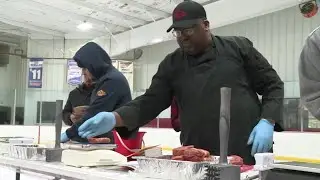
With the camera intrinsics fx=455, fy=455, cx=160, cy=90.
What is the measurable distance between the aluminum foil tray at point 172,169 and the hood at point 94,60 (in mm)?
1443

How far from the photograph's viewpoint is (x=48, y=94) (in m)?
11.5

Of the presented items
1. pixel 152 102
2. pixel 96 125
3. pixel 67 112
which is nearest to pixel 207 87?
pixel 152 102

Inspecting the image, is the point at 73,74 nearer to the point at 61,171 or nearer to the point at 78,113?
the point at 78,113

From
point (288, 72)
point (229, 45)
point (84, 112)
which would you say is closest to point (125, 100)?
point (84, 112)

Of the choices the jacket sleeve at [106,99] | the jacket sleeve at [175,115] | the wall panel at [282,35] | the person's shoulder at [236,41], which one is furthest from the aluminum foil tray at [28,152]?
the wall panel at [282,35]

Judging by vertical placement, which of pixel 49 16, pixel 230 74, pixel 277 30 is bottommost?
pixel 230 74

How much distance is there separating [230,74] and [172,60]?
274mm

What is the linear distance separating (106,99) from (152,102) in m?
0.42

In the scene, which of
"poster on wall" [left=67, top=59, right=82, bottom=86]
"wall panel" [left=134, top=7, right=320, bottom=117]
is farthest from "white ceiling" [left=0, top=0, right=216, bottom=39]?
"wall panel" [left=134, top=7, right=320, bottom=117]

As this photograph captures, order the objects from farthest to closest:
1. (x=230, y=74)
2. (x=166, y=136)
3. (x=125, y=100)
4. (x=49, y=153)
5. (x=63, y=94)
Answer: (x=63, y=94), (x=166, y=136), (x=125, y=100), (x=230, y=74), (x=49, y=153)

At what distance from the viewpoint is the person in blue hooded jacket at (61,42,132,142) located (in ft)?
7.70

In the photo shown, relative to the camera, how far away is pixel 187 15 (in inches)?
76.3

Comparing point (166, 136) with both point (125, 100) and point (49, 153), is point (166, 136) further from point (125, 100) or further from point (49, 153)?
point (49, 153)

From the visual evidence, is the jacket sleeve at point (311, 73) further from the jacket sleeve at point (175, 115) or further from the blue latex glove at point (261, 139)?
the jacket sleeve at point (175, 115)
